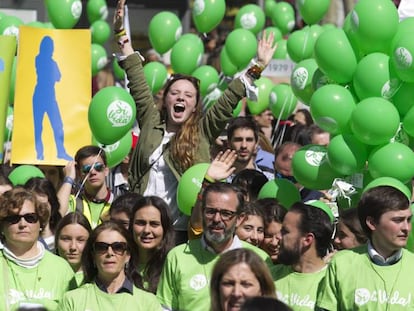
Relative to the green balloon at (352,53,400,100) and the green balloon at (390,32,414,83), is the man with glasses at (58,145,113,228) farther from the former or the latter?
the green balloon at (390,32,414,83)

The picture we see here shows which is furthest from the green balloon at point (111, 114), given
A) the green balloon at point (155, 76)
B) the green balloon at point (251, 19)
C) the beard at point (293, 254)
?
the green balloon at point (251, 19)

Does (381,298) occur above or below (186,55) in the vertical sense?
below

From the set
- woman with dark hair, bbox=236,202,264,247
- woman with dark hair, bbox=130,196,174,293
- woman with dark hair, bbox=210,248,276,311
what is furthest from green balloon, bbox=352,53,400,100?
woman with dark hair, bbox=210,248,276,311

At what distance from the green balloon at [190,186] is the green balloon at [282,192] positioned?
0.69 meters

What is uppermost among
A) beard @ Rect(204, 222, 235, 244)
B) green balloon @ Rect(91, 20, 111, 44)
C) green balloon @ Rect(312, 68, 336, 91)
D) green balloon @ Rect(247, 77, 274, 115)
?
green balloon @ Rect(91, 20, 111, 44)

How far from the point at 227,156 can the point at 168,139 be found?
0.89 metres

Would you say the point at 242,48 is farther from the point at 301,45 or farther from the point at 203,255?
the point at 203,255

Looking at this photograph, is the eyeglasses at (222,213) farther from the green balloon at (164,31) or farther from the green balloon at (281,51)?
the green balloon at (281,51)

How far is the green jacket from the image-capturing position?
7.98 metres

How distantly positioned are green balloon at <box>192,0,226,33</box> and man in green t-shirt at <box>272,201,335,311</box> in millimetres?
4640

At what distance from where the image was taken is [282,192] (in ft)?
26.6

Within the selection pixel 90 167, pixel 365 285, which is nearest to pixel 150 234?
pixel 90 167

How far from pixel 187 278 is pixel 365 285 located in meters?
0.94

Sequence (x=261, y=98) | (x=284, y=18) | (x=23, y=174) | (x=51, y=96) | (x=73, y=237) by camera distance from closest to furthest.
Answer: (x=73, y=237), (x=23, y=174), (x=51, y=96), (x=261, y=98), (x=284, y=18)
